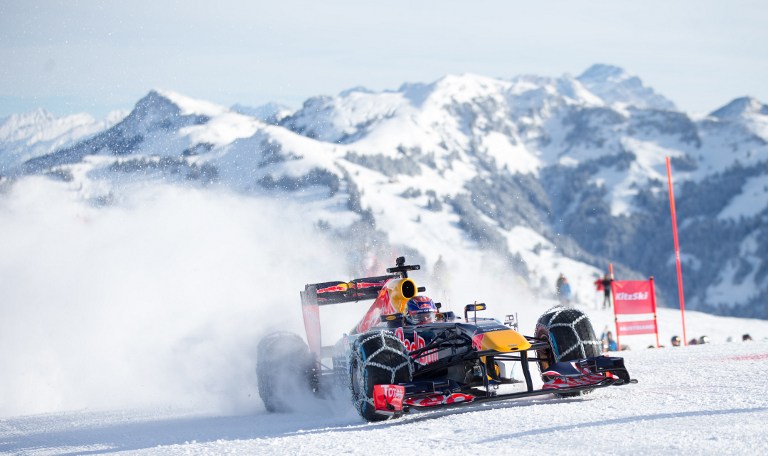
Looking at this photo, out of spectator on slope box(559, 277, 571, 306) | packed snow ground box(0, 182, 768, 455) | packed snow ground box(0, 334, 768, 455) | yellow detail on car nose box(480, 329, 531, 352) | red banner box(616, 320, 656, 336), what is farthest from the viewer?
spectator on slope box(559, 277, 571, 306)

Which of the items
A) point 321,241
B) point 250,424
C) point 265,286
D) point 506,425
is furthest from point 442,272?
point 506,425

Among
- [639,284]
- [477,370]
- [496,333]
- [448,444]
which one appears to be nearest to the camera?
[448,444]

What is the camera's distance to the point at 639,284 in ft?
99.1

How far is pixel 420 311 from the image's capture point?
50.5 ft

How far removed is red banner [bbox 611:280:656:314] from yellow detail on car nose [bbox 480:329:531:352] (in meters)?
16.9

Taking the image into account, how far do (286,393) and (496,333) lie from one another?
468cm

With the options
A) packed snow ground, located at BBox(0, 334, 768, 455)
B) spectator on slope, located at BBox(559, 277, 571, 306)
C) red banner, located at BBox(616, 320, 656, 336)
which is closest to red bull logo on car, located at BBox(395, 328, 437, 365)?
packed snow ground, located at BBox(0, 334, 768, 455)

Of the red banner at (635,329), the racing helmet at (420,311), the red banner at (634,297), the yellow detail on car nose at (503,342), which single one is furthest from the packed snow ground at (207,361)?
the red banner at (634,297)

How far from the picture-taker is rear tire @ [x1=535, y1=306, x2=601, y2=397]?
14.5 meters

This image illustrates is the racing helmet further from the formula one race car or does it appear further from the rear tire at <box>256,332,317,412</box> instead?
the rear tire at <box>256,332,317,412</box>

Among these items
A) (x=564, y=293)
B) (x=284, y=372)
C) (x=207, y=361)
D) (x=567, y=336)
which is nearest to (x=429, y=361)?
(x=567, y=336)

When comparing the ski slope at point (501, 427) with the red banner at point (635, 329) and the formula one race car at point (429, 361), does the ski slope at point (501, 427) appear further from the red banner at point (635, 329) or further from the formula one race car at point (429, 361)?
the red banner at point (635, 329)

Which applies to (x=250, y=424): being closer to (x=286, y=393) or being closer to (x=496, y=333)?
(x=286, y=393)

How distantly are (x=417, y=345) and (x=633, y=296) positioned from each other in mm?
17109
